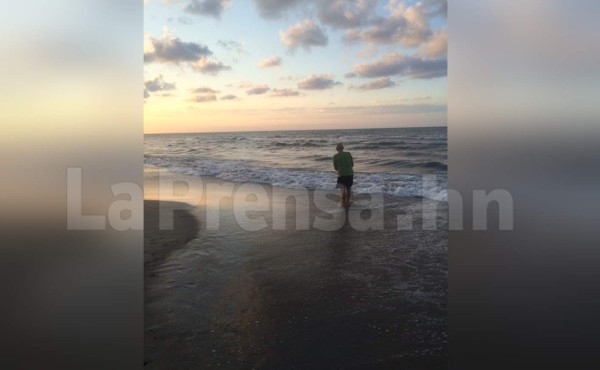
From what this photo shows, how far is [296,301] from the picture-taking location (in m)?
3.79

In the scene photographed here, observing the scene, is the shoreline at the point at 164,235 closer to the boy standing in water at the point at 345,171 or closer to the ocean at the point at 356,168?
the boy standing in water at the point at 345,171

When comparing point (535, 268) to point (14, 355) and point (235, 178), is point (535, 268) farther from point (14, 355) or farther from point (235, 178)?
point (235, 178)

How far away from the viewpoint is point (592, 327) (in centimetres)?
132

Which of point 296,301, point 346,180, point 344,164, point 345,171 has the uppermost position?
point 344,164

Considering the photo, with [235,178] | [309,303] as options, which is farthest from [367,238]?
[235,178]

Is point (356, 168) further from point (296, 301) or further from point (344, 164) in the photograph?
point (296, 301)

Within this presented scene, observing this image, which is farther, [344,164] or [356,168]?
[356,168]

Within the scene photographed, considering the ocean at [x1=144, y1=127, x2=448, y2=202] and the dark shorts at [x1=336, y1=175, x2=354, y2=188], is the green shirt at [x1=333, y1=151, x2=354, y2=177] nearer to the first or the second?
the dark shorts at [x1=336, y1=175, x2=354, y2=188]

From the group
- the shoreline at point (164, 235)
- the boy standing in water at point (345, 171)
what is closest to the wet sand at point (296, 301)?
the shoreline at point (164, 235)

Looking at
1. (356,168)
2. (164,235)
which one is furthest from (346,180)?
(356,168)

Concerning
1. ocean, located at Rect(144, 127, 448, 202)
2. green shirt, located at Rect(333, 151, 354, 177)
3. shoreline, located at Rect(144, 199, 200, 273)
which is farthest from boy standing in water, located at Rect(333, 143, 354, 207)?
shoreline, located at Rect(144, 199, 200, 273)

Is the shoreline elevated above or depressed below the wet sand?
above

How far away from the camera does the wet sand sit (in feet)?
9.16

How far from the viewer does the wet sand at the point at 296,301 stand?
2791 millimetres
